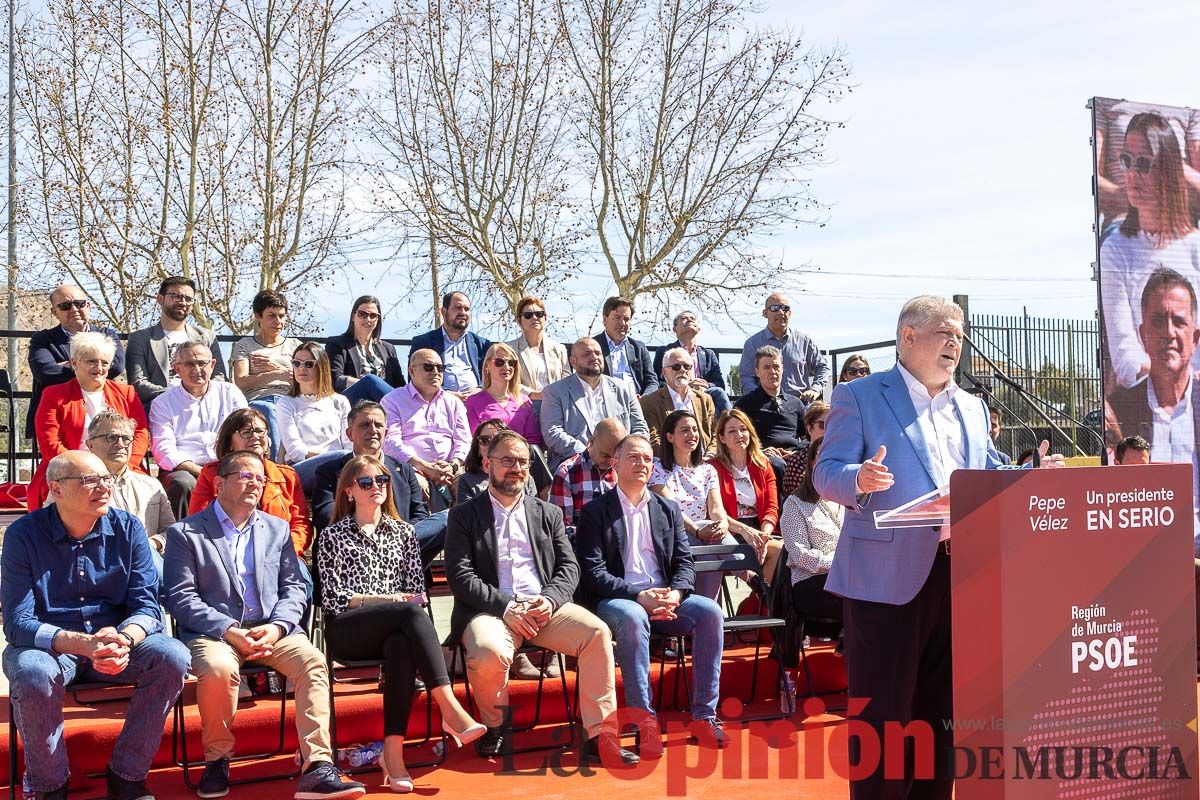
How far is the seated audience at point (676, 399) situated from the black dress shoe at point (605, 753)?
3339 millimetres

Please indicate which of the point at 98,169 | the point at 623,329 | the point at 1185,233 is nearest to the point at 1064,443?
the point at 1185,233

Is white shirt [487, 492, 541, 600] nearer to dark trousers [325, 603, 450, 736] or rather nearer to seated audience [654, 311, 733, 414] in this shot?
dark trousers [325, 603, 450, 736]

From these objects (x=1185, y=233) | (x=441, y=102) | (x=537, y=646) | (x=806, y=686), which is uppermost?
(x=441, y=102)

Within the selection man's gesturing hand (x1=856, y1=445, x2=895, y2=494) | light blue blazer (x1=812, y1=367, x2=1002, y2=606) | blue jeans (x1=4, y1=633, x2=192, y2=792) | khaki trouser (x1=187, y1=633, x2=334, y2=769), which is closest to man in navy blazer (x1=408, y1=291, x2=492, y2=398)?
khaki trouser (x1=187, y1=633, x2=334, y2=769)

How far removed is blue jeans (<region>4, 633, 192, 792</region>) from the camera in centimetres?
412

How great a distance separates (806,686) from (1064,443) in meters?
9.10

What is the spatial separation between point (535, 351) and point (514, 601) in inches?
138

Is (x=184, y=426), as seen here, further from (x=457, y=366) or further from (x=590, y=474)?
(x=590, y=474)

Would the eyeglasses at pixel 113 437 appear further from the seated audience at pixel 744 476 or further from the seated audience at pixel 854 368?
the seated audience at pixel 854 368

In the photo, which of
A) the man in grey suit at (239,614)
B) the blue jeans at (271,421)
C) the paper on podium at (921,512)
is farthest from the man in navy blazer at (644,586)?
the paper on podium at (921,512)

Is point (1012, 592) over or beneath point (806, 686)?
over

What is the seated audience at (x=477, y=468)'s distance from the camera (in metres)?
6.34

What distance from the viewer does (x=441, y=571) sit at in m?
7.38

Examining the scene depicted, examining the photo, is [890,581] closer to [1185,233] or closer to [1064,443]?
[1185,233]
